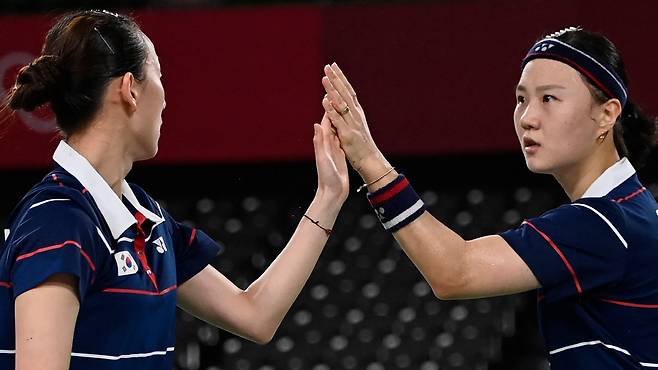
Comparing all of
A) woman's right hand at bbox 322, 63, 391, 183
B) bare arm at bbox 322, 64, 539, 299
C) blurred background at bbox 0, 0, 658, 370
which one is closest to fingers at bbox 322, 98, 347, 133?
woman's right hand at bbox 322, 63, 391, 183

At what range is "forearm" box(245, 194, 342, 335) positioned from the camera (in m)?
2.22

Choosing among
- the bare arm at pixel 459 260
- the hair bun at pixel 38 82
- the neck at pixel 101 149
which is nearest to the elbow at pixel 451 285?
the bare arm at pixel 459 260

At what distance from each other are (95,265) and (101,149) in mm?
231

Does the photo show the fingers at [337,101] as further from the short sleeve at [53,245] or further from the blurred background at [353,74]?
the blurred background at [353,74]

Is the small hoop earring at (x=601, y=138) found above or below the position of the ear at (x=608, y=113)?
below

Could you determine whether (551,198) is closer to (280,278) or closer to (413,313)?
(413,313)

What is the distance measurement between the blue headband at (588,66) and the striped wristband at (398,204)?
0.35m

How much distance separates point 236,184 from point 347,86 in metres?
1.64

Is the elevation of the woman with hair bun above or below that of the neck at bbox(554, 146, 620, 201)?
above

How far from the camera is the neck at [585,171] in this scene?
84.4 inches

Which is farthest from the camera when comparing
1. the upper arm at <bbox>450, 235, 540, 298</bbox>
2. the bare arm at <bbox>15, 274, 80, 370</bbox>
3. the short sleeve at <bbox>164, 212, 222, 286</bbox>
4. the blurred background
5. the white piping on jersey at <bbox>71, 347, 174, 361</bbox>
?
the blurred background

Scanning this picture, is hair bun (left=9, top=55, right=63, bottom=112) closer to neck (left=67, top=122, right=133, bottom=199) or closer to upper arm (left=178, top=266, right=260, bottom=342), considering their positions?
neck (left=67, top=122, right=133, bottom=199)

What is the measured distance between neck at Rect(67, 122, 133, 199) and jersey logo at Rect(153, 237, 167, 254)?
11 cm

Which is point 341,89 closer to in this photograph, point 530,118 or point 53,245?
point 530,118
